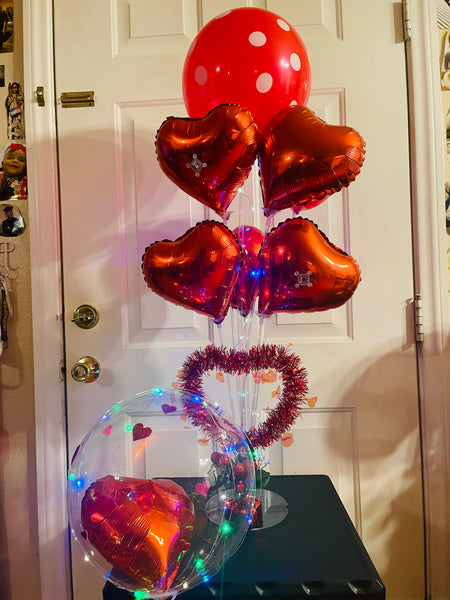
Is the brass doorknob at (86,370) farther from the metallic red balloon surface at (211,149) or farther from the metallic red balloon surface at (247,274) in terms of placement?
the metallic red balloon surface at (211,149)

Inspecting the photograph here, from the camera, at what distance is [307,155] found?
69 cm

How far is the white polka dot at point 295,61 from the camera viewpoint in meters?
0.79

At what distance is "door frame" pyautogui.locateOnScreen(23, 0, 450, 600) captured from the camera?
110 centimetres

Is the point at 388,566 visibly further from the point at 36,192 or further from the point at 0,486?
the point at 36,192

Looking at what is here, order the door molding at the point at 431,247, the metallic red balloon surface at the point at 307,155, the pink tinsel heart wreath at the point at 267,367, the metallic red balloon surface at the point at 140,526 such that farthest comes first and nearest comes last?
the door molding at the point at 431,247 < the pink tinsel heart wreath at the point at 267,367 < the metallic red balloon surface at the point at 307,155 < the metallic red balloon surface at the point at 140,526

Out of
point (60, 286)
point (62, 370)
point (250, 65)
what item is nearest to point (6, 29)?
point (60, 286)

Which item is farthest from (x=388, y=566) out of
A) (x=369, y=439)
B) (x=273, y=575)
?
(x=273, y=575)

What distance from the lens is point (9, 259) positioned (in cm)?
120

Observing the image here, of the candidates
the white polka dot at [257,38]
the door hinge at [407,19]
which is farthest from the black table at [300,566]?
the door hinge at [407,19]

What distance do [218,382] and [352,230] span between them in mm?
576

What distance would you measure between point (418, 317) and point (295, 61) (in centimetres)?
73

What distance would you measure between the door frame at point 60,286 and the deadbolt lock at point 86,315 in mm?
58

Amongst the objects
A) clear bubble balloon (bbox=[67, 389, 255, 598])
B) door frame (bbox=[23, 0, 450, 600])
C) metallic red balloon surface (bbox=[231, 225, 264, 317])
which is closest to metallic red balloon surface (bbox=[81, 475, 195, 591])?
clear bubble balloon (bbox=[67, 389, 255, 598])

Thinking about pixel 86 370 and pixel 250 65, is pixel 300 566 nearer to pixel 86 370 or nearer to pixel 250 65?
pixel 86 370
